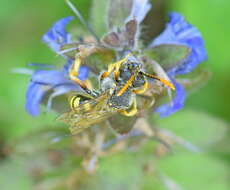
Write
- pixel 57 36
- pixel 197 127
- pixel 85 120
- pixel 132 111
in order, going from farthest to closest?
pixel 197 127 < pixel 57 36 < pixel 132 111 < pixel 85 120

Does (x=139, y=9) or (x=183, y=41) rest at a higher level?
(x=139, y=9)

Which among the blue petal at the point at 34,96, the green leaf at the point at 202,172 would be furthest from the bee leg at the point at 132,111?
the green leaf at the point at 202,172

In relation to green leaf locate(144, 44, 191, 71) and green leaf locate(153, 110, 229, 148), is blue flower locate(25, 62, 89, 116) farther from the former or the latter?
green leaf locate(153, 110, 229, 148)

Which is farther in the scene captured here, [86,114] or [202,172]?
[202,172]

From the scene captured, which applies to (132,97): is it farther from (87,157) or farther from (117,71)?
(87,157)

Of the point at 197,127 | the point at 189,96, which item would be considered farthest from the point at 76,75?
the point at 189,96

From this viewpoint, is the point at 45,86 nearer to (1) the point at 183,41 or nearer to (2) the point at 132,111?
(2) the point at 132,111

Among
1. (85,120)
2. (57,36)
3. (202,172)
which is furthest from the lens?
(202,172)
